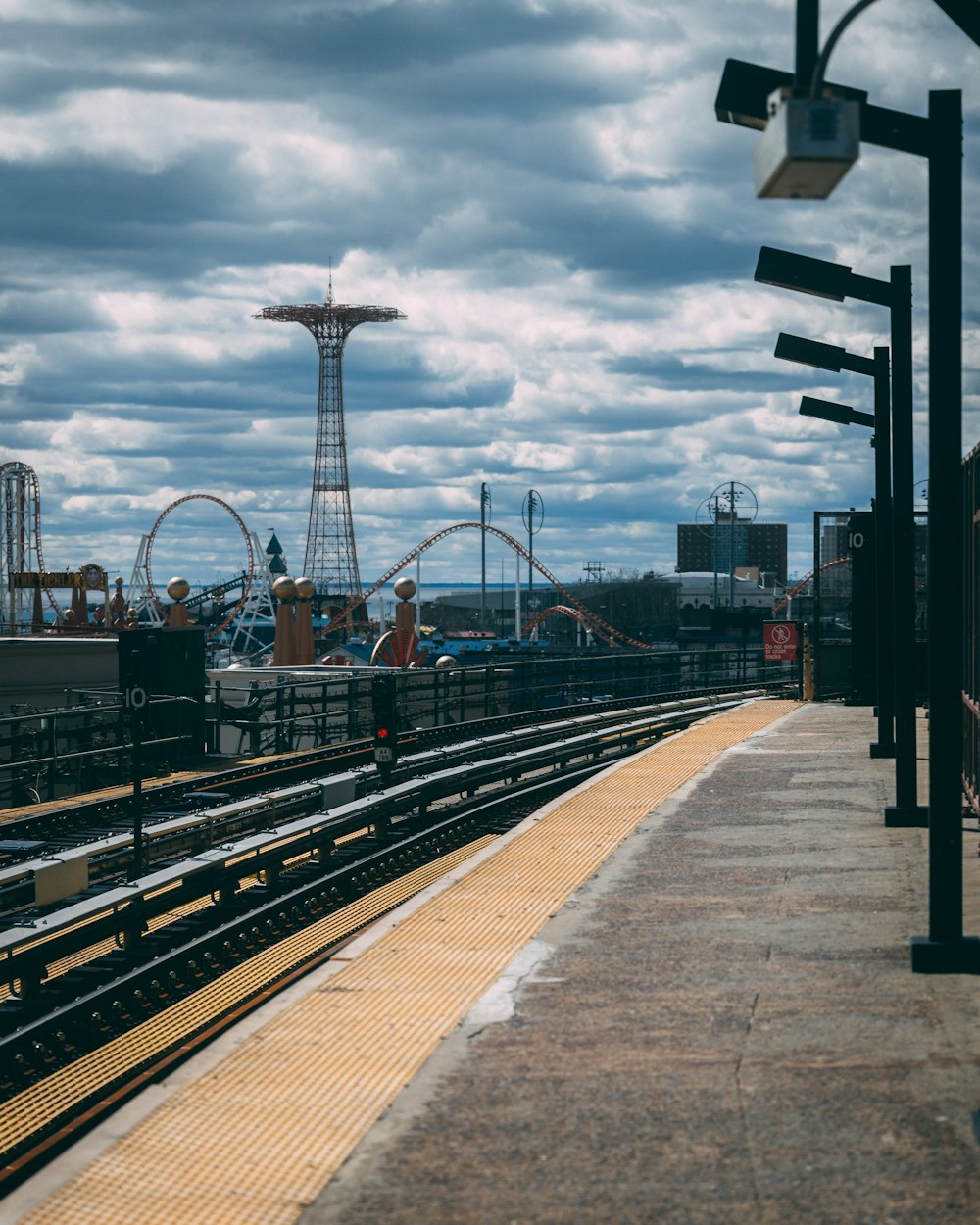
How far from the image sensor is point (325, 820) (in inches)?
677

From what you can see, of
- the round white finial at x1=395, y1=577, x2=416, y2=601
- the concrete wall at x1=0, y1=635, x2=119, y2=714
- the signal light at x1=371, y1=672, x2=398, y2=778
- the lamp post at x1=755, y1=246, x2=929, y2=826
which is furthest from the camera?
the round white finial at x1=395, y1=577, x2=416, y2=601

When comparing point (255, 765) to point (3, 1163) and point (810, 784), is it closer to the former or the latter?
point (810, 784)

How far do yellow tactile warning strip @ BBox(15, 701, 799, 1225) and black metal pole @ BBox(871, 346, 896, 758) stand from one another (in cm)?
564

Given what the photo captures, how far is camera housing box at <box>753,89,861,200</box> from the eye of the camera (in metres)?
6.89

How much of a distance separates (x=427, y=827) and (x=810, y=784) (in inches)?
207

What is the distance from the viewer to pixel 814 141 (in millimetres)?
6902

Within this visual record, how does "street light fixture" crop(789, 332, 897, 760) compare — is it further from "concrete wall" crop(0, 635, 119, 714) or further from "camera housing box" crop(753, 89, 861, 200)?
"concrete wall" crop(0, 635, 119, 714)

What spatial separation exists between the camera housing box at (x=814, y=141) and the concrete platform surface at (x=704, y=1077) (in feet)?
14.6

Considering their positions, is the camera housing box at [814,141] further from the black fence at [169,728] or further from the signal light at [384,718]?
the black fence at [169,728]

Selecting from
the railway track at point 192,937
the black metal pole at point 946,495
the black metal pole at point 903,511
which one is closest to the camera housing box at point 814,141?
the black metal pole at point 946,495

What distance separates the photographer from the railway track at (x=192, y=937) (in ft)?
32.7

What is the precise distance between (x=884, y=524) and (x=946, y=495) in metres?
8.25

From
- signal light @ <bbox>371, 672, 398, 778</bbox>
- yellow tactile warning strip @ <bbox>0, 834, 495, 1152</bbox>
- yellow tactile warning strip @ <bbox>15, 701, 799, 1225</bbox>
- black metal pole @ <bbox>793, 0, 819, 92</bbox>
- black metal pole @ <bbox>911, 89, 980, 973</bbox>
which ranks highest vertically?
black metal pole @ <bbox>793, 0, 819, 92</bbox>

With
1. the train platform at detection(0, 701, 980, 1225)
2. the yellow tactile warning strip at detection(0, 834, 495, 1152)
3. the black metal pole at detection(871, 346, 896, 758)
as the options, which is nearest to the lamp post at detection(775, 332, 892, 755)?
the black metal pole at detection(871, 346, 896, 758)
